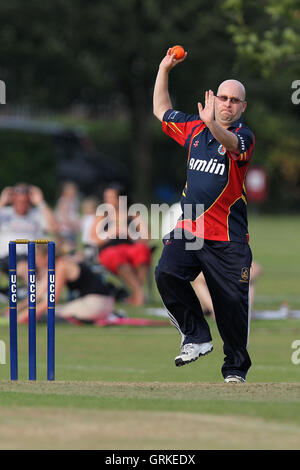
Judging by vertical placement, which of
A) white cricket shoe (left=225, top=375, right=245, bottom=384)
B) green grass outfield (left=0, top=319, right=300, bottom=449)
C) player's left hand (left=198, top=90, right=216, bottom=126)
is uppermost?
player's left hand (left=198, top=90, right=216, bottom=126)

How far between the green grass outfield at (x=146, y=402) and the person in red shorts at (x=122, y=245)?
155 inches

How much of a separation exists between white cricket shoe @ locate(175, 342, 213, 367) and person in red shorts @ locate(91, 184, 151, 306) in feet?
27.8

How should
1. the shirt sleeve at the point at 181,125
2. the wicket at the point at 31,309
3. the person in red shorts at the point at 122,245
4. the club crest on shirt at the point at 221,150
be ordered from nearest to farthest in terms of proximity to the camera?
the club crest on shirt at the point at 221,150 < the wicket at the point at 31,309 < the shirt sleeve at the point at 181,125 < the person in red shorts at the point at 122,245

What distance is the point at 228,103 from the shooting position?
30.8 feet

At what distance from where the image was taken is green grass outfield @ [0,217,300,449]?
688cm

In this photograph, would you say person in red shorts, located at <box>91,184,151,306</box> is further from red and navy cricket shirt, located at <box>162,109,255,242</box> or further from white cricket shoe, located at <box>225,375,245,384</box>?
red and navy cricket shirt, located at <box>162,109,255,242</box>

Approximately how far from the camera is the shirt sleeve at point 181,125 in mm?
9625

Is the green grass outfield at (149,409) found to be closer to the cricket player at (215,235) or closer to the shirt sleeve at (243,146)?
the cricket player at (215,235)

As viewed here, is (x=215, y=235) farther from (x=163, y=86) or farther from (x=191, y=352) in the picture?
(x=163, y=86)

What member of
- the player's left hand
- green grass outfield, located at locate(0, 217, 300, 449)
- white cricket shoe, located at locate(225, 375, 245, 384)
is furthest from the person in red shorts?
the player's left hand

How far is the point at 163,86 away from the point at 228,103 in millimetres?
743

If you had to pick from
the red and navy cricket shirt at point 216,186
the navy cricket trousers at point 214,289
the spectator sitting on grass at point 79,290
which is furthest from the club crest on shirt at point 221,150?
the spectator sitting on grass at point 79,290

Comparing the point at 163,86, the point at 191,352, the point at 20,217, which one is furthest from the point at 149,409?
the point at 20,217

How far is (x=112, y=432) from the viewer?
6996 millimetres
